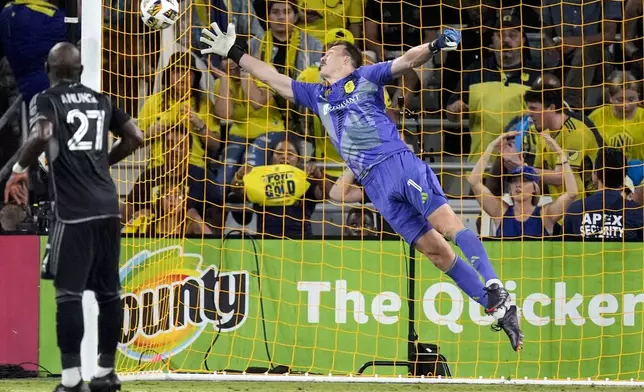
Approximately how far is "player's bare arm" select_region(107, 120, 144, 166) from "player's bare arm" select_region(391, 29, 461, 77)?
2.00 metres

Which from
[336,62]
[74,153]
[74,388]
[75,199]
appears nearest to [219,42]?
[336,62]

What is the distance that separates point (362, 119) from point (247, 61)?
992 millimetres

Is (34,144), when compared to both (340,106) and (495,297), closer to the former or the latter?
(340,106)

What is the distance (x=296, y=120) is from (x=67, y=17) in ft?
10.4

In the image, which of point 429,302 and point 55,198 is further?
point 429,302

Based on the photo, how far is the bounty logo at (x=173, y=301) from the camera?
10.3 metres

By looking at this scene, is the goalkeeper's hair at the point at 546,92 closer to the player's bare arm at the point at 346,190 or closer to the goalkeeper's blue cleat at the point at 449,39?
the player's bare arm at the point at 346,190

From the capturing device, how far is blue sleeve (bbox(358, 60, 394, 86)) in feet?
28.1

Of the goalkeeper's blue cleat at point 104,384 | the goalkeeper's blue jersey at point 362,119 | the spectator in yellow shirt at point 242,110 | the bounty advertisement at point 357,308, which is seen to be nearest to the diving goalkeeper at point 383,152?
the goalkeeper's blue jersey at point 362,119

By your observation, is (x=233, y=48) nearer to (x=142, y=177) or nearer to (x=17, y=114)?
(x=142, y=177)

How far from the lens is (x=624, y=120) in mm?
Result: 11664

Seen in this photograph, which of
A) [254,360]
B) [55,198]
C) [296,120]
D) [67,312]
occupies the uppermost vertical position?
[296,120]

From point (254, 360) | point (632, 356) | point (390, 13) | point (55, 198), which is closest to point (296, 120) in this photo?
point (390, 13)

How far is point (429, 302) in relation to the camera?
10.4 metres
